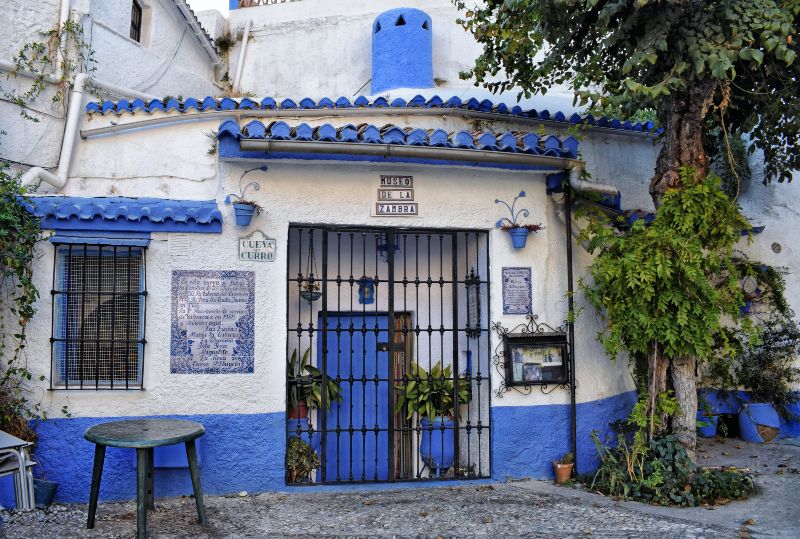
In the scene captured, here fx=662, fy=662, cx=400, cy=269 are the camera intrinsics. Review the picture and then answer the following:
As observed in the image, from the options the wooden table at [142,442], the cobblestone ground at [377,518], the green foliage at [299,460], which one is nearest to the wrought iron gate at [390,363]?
the green foliage at [299,460]

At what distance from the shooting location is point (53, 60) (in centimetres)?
729

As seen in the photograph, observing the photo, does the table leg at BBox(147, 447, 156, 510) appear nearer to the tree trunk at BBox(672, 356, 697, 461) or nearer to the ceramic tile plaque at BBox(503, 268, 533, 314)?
the ceramic tile plaque at BBox(503, 268, 533, 314)

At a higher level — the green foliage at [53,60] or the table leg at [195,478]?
the green foliage at [53,60]

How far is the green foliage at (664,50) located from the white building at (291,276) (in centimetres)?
76

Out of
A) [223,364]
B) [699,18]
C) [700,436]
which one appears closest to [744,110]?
[699,18]

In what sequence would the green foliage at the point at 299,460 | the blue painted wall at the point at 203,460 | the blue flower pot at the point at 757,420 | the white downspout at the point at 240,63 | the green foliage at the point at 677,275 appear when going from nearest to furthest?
the blue painted wall at the point at 203,460, the green foliage at the point at 677,275, the green foliage at the point at 299,460, the blue flower pot at the point at 757,420, the white downspout at the point at 240,63

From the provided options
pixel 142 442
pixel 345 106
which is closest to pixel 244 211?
pixel 345 106

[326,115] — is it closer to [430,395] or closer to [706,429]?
[430,395]

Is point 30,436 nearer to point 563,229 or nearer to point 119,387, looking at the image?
point 119,387

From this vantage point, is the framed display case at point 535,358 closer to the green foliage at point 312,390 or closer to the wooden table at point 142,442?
the green foliage at point 312,390

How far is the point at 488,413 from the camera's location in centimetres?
644

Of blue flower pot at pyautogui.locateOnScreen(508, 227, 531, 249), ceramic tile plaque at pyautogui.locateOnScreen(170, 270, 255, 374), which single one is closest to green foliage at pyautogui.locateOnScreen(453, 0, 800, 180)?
blue flower pot at pyautogui.locateOnScreen(508, 227, 531, 249)

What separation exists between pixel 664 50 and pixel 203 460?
5.13m

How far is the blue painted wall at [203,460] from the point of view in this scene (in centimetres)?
557
